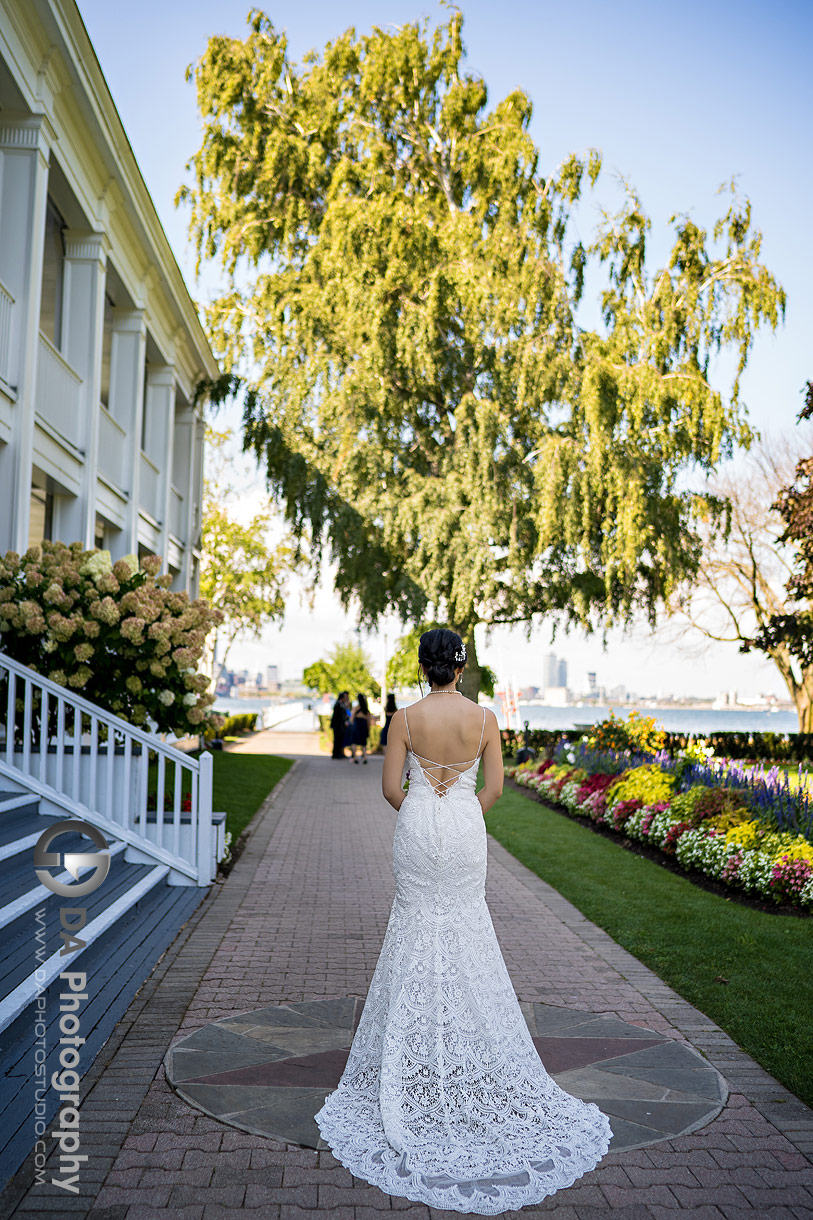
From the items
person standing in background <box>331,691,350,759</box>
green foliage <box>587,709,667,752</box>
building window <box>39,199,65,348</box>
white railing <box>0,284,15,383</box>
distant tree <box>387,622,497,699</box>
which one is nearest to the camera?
white railing <box>0,284,15,383</box>

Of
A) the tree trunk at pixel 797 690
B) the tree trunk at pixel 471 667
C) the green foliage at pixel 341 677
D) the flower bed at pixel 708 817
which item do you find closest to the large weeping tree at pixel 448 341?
the tree trunk at pixel 471 667

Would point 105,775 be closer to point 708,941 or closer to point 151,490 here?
point 708,941

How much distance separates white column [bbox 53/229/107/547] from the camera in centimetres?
1384

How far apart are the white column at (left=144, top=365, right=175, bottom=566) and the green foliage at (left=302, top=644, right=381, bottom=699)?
26.6 m

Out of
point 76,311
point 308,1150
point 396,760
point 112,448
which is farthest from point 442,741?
point 112,448

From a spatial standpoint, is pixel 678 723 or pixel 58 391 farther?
pixel 678 723

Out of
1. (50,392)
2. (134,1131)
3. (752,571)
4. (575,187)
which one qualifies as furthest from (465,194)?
(134,1131)

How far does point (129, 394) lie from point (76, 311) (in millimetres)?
2900

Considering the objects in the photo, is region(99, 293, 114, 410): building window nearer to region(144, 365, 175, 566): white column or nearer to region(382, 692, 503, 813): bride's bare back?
region(144, 365, 175, 566): white column

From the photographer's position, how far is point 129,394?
1681 centimetres

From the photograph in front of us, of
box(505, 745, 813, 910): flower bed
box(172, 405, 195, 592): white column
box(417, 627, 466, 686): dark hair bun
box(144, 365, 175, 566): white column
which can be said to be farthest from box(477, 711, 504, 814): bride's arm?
box(172, 405, 195, 592): white column

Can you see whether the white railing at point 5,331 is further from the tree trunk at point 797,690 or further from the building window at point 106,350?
the tree trunk at point 797,690

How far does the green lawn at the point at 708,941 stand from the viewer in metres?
5.51

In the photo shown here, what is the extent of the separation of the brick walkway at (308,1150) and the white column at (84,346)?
6.30 metres
